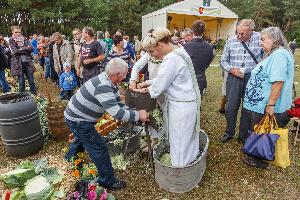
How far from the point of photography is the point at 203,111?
23.5 feet

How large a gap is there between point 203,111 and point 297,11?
3767 centimetres

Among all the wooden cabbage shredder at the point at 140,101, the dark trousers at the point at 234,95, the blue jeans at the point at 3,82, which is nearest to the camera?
the wooden cabbage shredder at the point at 140,101

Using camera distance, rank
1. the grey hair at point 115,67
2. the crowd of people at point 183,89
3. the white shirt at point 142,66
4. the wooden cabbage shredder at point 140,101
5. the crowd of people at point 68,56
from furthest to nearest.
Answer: the crowd of people at point 68,56, the white shirt at point 142,66, the wooden cabbage shredder at point 140,101, the crowd of people at point 183,89, the grey hair at point 115,67

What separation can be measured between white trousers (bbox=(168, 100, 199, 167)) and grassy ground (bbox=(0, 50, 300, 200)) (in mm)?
521

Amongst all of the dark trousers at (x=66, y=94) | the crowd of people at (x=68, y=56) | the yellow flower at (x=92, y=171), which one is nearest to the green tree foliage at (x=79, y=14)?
the crowd of people at (x=68, y=56)

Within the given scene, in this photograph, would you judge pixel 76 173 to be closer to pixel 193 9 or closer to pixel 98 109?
pixel 98 109

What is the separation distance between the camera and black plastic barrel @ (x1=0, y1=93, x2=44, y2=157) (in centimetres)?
467

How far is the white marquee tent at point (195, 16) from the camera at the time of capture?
17972mm

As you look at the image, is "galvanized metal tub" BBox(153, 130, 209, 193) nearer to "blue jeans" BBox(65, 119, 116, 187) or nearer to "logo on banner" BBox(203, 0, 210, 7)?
"blue jeans" BBox(65, 119, 116, 187)

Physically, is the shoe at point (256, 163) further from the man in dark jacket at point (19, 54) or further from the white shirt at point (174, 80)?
the man in dark jacket at point (19, 54)

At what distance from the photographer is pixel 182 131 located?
3.71 m

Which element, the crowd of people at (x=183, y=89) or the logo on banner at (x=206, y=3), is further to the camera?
the logo on banner at (x=206, y=3)

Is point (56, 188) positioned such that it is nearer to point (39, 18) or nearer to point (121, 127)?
point (121, 127)

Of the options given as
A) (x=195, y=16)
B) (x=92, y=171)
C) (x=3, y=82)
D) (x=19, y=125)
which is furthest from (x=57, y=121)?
(x=195, y=16)
